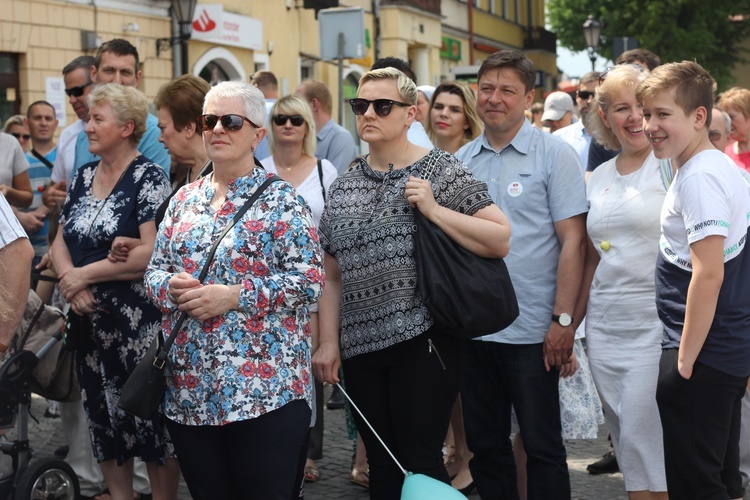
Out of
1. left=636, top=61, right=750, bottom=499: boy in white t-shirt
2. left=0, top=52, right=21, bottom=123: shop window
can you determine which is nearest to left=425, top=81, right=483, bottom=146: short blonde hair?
left=636, top=61, right=750, bottom=499: boy in white t-shirt

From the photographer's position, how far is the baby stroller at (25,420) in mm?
5348

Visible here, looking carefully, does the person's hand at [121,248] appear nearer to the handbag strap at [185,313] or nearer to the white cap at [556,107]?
the handbag strap at [185,313]

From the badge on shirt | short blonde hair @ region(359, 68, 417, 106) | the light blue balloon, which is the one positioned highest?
short blonde hair @ region(359, 68, 417, 106)

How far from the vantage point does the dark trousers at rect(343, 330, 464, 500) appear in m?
4.41

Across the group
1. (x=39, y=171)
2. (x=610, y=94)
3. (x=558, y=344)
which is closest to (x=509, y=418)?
(x=558, y=344)

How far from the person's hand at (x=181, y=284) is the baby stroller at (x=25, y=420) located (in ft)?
5.48

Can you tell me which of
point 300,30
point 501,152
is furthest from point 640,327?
point 300,30

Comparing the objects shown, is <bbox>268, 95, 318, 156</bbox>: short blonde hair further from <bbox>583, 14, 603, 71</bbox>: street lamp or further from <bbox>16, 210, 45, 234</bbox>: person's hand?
<bbox>583, 14, 603, 71</bbox>: street lamp

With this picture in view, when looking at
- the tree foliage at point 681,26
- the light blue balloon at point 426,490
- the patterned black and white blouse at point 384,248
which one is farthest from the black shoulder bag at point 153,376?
the tree foliage at point 681,26

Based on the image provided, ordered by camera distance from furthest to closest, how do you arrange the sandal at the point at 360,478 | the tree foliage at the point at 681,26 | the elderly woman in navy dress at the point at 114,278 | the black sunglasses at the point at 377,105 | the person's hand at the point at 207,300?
the tree foliage at the point at 681,26 → the sandal at the point at 360,478 → the elderly woman in navy dress at the point at 114,278 → the black sunglasses at the point at 377,105 → the person's hand at the point at 207,300

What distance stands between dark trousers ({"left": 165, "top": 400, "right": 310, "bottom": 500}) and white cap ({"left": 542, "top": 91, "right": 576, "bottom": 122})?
316 inches

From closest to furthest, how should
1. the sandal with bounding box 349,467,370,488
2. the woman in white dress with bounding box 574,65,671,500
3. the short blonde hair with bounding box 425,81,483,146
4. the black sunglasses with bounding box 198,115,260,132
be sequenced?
the black sunglasses with bounding box 198,115,260,132, the woman in white dress with bounding box 574,65,671,500, the sandal with bounding box 349,467,370,488, the short blonde hair with bounding box 425,81,483,146

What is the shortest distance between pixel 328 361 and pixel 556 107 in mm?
7815

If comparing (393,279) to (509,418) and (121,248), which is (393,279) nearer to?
(509,418)
